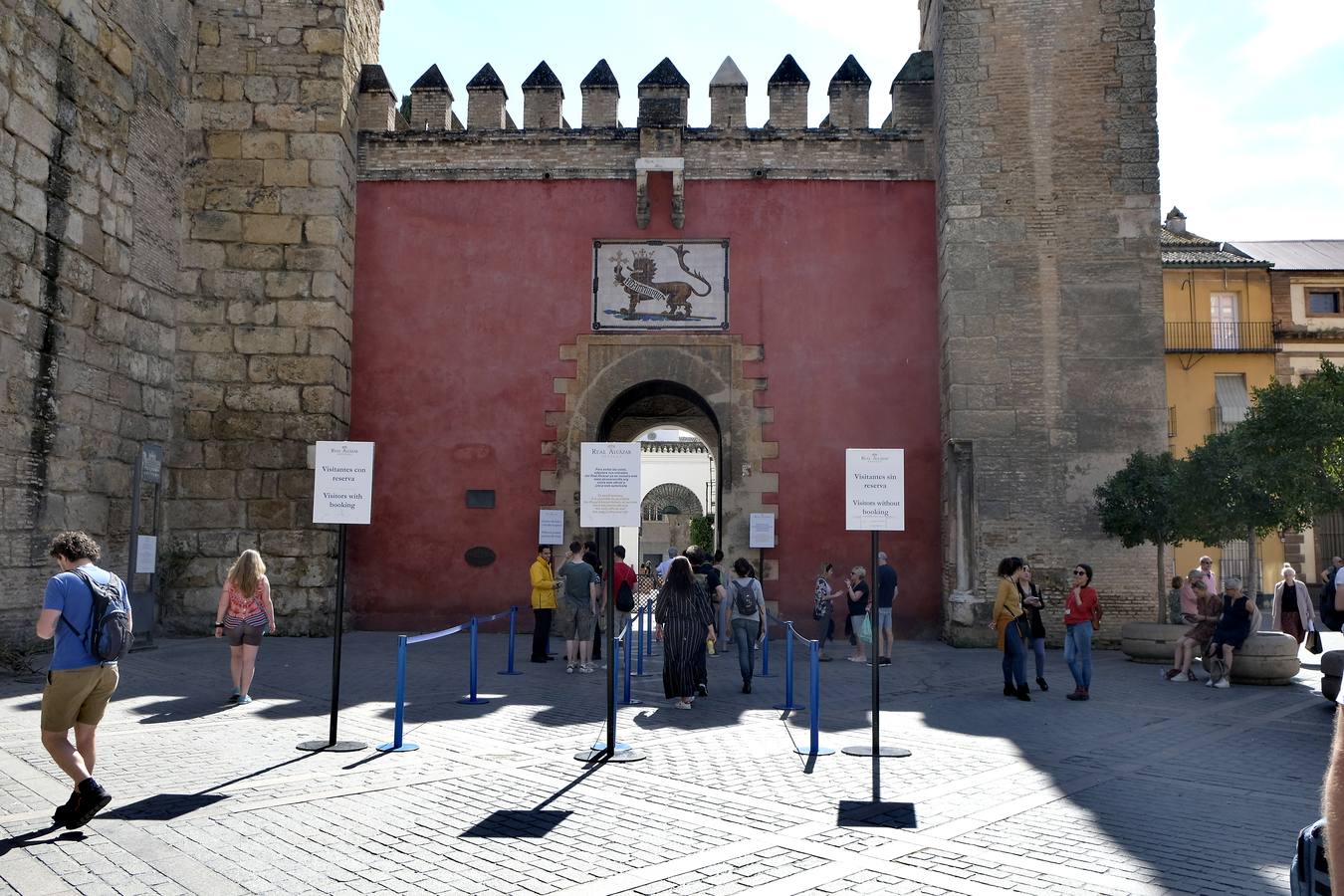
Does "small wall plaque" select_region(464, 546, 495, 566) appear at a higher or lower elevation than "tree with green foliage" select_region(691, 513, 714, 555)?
lower

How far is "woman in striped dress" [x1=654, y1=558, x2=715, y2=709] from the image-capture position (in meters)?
8.48

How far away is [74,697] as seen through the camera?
15.7 feet

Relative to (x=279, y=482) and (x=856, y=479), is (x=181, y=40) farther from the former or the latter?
(x=856, y=479)

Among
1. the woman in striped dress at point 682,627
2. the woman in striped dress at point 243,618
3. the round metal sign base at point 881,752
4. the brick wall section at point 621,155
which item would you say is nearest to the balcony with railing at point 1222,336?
the brick wall section at point 621,155

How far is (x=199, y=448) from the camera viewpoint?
1334 cm

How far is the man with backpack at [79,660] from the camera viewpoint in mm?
4680

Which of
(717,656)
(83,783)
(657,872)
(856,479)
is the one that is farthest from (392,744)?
(717,656)

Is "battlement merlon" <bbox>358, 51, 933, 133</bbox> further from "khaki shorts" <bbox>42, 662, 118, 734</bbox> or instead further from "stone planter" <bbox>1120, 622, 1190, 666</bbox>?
"khaki shorts" <bbox>42, 662, 118, 734</bbox>

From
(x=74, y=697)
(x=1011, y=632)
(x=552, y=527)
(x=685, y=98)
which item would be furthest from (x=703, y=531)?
(x=74, y=697)

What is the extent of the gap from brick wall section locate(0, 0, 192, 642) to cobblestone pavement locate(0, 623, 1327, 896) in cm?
242

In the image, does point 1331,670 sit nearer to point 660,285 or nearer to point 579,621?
point 579,621

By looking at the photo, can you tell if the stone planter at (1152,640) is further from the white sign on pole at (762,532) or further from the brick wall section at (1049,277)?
the white sign on pole at (762,532)

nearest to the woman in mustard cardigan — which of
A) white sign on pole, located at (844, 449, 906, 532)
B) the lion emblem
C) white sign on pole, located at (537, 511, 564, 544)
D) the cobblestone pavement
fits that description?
the cobblestone pavement

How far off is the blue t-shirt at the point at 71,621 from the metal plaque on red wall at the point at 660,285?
10004 mm
